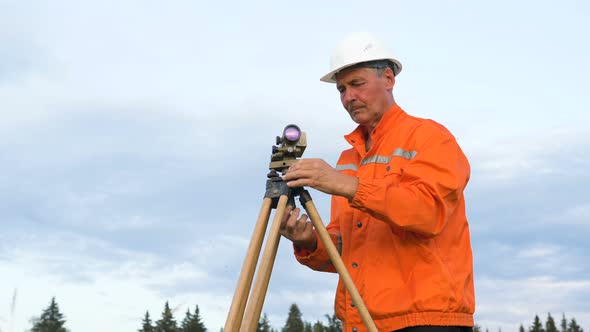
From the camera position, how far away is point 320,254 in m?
5.80

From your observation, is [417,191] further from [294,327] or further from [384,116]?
[294,327]

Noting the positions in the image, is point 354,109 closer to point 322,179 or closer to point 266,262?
point 322,179

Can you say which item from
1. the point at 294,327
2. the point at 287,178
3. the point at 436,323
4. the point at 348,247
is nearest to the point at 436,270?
the point at 436,323

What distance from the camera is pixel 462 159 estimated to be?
17.3 ft

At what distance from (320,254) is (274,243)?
104 cm

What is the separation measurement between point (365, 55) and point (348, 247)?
1.49 meters

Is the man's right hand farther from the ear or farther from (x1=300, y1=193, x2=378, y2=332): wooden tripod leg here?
the ear

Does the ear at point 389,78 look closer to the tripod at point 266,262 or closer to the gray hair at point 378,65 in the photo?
the gray hair at point 378,65

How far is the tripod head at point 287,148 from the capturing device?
4.99 meters

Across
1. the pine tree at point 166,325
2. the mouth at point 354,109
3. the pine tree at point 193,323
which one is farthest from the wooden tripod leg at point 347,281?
the pine tree at point 193,323

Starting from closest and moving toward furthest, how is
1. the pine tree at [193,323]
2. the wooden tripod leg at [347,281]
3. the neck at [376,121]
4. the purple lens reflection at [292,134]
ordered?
the wooden tripod leg at [347,281], the purple lens reflection at [292,134], the neck at [376,121], the pine tree at [193,323]

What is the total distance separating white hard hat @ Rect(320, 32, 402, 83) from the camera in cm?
552

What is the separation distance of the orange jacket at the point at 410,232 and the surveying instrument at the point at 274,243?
33 cm

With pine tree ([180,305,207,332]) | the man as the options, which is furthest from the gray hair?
pine tree ([180,305,207,332])
